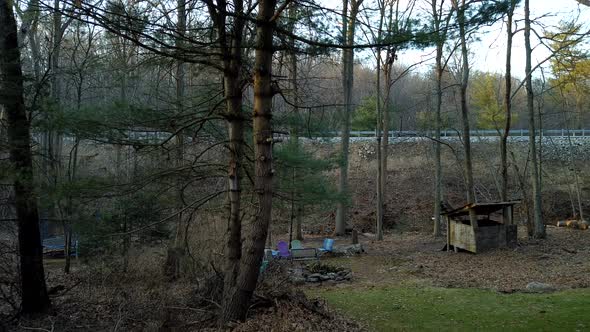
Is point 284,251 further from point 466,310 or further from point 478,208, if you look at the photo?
point 466,310

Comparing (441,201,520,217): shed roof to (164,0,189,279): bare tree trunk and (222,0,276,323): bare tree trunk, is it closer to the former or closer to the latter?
(164,0,189,279): bare tree trunk

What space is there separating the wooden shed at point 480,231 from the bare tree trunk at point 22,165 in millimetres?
11635

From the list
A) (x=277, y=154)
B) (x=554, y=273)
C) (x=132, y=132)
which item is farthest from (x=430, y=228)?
(x=132, y=132)

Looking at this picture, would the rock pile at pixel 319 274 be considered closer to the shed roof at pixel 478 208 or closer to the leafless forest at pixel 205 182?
the leafless forest at pixel 205 182

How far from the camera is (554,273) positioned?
1103 cm

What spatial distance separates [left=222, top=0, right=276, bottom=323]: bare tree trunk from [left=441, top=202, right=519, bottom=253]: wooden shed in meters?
10.1

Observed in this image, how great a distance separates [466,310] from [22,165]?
7.99 m

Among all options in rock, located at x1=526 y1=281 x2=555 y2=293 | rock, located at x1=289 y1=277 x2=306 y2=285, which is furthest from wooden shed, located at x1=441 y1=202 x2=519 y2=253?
rock, located at x1=289 y1=277 x2=306 y2=285

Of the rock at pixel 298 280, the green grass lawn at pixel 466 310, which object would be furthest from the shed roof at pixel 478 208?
the rock at pixel 298 280

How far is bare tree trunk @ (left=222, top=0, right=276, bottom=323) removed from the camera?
5730 millimetres

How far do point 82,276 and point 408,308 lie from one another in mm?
8518

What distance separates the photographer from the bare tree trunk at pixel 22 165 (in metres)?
8.15

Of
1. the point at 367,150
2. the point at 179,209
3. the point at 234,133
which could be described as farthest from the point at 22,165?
the point at 367,150

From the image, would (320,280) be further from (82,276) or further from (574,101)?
(574,101)
